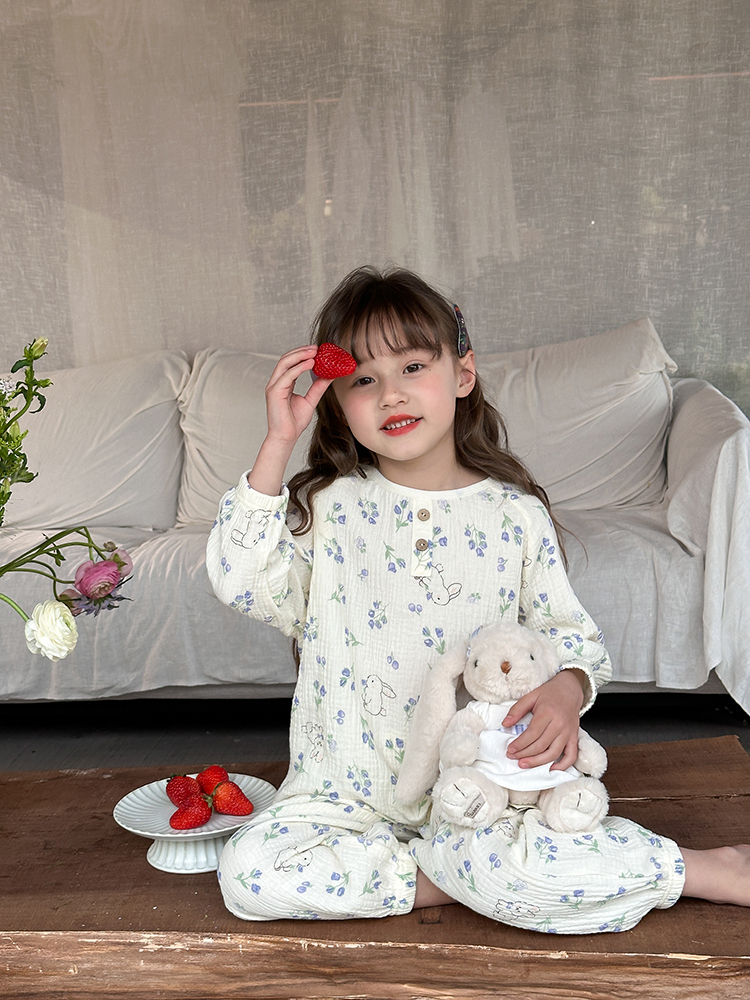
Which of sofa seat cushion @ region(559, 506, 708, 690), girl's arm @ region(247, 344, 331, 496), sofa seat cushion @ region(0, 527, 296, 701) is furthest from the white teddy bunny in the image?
sofa seat cushion @ region(0, 527, 296, 701)

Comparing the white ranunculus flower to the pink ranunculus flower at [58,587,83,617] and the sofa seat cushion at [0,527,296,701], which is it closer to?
the pink ranunculus flower at [58,587,83,617]

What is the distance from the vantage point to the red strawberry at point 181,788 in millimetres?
1337

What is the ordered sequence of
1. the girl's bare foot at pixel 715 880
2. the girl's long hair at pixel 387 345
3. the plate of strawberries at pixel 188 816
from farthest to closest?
the girl's long hair at pixel 387 345 < the plate of strawberries at pixel 188 816 < the girl's bare foot at pixel 715 880

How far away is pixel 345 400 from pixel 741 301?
6.65 ft

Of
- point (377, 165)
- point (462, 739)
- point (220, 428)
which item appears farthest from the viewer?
point (377, 165)

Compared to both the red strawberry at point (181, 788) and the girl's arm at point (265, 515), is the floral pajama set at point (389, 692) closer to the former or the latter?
the girl's arm at point (265, 515)

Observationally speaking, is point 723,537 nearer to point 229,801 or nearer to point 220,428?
point 229,801

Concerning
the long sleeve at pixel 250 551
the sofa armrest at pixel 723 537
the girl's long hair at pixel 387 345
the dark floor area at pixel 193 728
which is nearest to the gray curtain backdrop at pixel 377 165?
the sofa armrest at pixel 723 537

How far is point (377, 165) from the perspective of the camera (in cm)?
306

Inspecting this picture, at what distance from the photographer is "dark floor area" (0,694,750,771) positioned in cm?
229

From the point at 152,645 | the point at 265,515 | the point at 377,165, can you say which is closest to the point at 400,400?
the point at 265,515

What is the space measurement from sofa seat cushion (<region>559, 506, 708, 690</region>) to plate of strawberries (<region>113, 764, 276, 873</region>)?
1.07 metres

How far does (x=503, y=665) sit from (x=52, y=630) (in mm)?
551

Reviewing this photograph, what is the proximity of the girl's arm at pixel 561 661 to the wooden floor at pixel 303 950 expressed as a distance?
214mm
